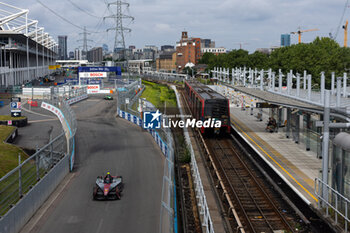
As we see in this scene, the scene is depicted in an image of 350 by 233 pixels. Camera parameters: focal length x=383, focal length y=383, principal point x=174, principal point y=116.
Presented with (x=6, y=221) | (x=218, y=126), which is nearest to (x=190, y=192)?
(x=6, y=221)

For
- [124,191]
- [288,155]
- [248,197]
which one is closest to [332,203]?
[248,197]

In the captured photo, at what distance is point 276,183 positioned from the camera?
18406 mm

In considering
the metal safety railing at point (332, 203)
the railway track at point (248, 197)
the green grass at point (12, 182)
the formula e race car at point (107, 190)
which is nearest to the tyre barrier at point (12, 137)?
the green grass at point (12, 182)

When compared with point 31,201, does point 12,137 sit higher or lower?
higher

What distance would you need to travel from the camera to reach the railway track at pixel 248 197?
14.0m

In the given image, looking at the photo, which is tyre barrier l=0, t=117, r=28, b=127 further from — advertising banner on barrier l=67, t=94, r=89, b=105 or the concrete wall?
the concrete wall

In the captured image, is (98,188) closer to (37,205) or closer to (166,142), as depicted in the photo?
(37,205)

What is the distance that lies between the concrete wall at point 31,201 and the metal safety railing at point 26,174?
24 centimetres

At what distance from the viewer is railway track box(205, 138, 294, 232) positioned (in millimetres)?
14008

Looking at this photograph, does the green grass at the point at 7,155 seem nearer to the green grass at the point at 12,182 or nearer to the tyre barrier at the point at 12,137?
the green grass at the point at 12,182

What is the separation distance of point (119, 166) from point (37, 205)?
21.1 feet

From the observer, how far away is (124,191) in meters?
16.3

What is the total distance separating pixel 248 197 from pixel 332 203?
405cm

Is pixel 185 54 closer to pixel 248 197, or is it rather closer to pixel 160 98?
pixel 160 98
